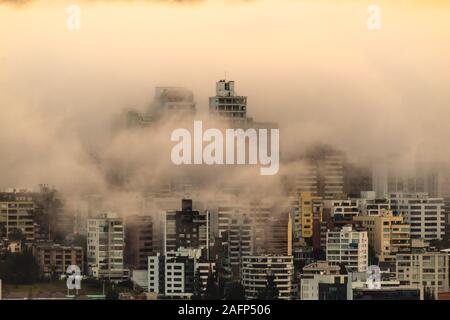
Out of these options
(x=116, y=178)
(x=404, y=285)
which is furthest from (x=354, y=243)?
(x=116, y=178)

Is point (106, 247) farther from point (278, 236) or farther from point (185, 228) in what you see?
point (278, 236)

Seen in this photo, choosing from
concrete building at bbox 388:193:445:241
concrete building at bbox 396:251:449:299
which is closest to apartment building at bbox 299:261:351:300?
concrete building at bbox 396:251:449:299

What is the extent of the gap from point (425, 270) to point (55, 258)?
181cm

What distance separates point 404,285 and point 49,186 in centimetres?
180

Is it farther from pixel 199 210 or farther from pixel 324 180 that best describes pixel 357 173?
pixel 199 210

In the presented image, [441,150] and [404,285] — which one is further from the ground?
[441,150]

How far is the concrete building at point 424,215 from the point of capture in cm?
1026

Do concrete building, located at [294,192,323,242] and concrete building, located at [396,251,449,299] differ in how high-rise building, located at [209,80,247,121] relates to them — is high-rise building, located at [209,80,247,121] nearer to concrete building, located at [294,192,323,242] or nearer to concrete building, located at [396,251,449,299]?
concrete building, located at [294,192,323,242]

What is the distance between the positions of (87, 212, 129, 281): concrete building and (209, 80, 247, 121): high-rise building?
2.37ft

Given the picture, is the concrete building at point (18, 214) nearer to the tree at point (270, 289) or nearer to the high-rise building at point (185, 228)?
the high-rise building at point (185, 228)

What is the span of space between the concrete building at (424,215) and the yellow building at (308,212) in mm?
362

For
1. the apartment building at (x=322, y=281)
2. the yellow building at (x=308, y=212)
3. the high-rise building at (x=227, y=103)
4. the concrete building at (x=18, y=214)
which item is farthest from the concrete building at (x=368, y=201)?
the concrete building at (x=18, y=214)

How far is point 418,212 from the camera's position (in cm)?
1027

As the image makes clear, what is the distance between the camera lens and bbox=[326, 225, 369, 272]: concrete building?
33.6ft
